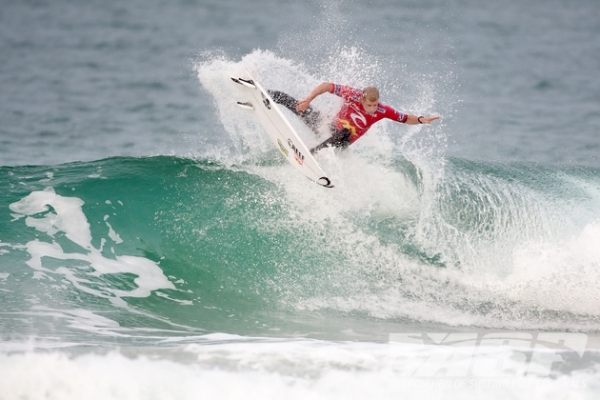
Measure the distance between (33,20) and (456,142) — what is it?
11.2 metres

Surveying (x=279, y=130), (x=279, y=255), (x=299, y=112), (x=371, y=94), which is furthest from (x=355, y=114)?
(x=279, y=255)

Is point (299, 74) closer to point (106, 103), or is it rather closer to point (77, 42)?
point (106, 103)

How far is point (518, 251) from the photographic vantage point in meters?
7.66

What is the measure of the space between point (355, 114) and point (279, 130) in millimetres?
870

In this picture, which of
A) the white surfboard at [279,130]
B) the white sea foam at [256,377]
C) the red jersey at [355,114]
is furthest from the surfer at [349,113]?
the white sea foam at [256,377]

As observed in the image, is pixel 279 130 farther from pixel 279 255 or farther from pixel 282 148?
pixel 279 255

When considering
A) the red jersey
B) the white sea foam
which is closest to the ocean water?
the white sea foam

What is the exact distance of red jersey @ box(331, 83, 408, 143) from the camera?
25.5ft

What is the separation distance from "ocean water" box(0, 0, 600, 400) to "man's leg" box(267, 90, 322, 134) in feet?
0.85

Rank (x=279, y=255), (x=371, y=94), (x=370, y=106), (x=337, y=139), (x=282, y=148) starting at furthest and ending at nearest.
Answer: (x=282, y=148), (x=337, y=139), (x=279, y=255), (x=370, y=106), (x=371, y=94)

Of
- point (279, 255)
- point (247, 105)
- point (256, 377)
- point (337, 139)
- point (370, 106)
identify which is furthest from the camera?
point (247, 105)

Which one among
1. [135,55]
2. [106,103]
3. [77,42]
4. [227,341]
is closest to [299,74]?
[227,341]

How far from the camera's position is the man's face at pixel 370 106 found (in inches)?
297

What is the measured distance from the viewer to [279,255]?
7805 mm
